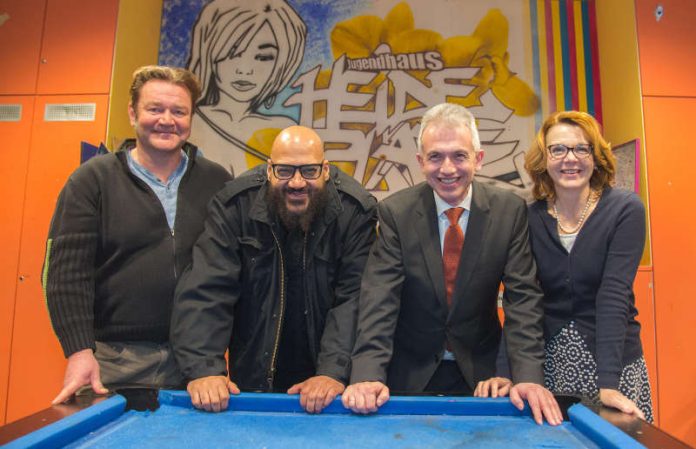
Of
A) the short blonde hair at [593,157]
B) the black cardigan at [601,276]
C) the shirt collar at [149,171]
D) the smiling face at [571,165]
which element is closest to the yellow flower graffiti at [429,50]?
the shirt collar at [149,171]

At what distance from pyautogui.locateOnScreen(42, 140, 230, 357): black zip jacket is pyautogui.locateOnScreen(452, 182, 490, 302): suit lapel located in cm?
104

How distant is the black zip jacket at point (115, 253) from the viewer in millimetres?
1778

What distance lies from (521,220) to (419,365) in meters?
0.65

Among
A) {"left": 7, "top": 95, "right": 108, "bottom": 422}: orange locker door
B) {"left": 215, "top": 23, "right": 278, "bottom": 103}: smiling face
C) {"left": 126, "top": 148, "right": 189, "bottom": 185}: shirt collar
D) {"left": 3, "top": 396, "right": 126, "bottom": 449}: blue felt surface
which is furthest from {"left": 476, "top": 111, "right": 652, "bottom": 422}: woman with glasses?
{"left": 7, "top": 95, "right": 108, "bottom": 422}: orange locker door

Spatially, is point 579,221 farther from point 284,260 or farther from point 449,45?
point 449,45

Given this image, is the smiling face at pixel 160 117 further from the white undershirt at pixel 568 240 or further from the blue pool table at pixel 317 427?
the white undershirt at pixel 568 240

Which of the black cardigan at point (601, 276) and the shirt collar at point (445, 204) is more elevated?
the shirt collar at point (445, 204)

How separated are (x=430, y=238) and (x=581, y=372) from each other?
2.24ft

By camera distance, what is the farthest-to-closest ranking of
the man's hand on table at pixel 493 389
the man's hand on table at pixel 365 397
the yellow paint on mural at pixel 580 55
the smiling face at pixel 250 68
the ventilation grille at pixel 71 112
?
the smiling face at pixel 250 68 < the yellow paint on mural at pixel 580 55 < the ventilation grille at pixel 71 112 < the man's hand on table at pixel 493 389 < the man's hand on table at pixel 365 397

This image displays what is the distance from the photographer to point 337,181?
2.03m

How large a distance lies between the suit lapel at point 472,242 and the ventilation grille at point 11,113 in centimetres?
316

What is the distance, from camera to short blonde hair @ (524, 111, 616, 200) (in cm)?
180

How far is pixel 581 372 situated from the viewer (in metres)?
1.71

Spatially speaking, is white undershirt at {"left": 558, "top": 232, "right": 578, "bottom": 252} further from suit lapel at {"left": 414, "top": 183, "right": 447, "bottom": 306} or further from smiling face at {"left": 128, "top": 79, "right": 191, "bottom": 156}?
smiling face at {"left": 128, "top": 79, "right": 191, "bottom": 156}
